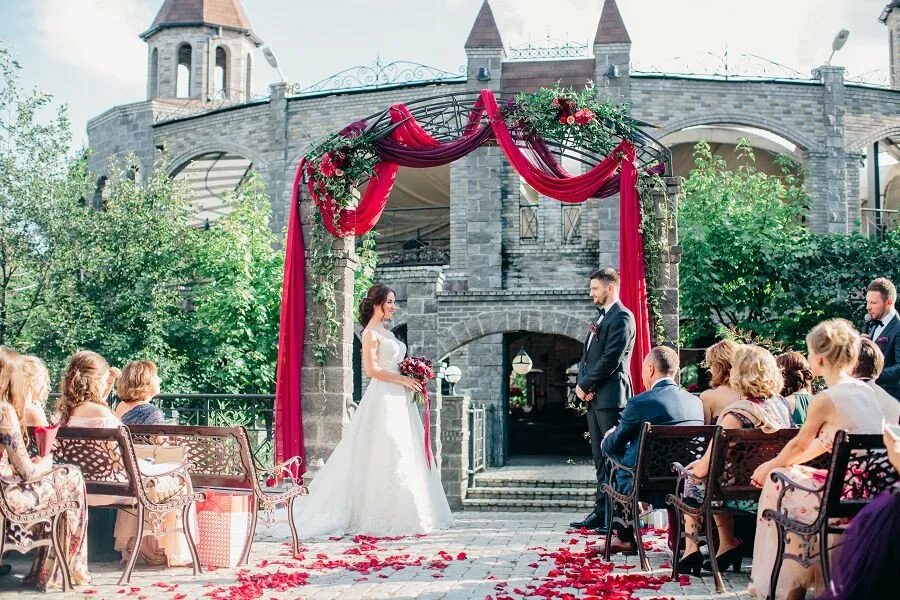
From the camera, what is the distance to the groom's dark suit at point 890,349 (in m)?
7.91

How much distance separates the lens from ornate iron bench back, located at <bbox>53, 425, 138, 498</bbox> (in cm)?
596

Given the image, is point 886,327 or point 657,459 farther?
→ point 886,327

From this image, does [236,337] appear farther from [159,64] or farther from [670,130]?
[159,64]

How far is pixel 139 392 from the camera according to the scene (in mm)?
6914

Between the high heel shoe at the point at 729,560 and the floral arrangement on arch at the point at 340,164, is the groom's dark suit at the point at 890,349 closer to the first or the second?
the high heel shoe at the point at 729,560

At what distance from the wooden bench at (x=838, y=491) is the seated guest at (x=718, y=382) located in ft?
4.76

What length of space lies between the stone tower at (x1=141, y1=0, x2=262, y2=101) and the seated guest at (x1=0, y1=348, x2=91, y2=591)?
2543 cm

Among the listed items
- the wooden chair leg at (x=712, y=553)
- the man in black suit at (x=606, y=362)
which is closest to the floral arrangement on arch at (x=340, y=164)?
the man in black suit at (x=606, y=362)

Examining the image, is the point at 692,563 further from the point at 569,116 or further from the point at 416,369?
the point at 569,116

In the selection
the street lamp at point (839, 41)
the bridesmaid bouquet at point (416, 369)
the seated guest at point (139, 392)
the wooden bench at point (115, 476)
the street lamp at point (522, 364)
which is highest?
the street lamp at point (839, 41)

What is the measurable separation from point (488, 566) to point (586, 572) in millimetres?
800

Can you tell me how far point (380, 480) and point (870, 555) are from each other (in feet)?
17.7

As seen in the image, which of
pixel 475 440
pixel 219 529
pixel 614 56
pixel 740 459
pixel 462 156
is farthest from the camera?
pixel 614 56

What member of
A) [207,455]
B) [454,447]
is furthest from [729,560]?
[454,447]
